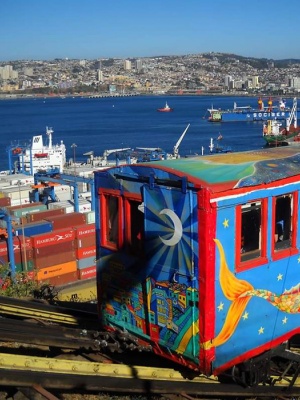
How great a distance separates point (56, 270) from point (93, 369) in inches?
609

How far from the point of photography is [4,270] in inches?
514

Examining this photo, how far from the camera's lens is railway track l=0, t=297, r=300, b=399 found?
178 inches

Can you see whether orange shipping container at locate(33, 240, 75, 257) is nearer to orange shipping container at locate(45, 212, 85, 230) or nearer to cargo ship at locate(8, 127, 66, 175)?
orange shipping container at locate(45, 212, 85, 230)

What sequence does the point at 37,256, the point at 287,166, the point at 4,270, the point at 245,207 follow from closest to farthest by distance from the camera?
the point at 245,207 → the point at 287,166 → the point at 4,270 → the point at 37,256

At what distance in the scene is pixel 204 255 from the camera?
496cm

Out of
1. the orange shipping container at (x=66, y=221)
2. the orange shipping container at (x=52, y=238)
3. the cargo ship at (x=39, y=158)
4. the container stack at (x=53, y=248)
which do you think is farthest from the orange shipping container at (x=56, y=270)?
the cargo ship at (x=39, y=158)

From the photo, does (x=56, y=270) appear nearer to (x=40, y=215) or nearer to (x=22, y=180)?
(x=40, y=215)

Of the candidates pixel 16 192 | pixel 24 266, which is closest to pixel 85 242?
pixel 24 266

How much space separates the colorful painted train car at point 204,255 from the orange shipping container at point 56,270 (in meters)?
13.9

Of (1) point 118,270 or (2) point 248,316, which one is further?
(1) point 118,270

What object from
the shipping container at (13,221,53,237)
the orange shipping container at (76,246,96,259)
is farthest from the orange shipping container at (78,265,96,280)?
the shipping container at (13,221,53,237)

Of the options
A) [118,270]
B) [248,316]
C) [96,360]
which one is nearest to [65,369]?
[96,360]

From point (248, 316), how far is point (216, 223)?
107cm

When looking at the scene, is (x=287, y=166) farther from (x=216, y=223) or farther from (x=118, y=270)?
(x=118, y=270)
